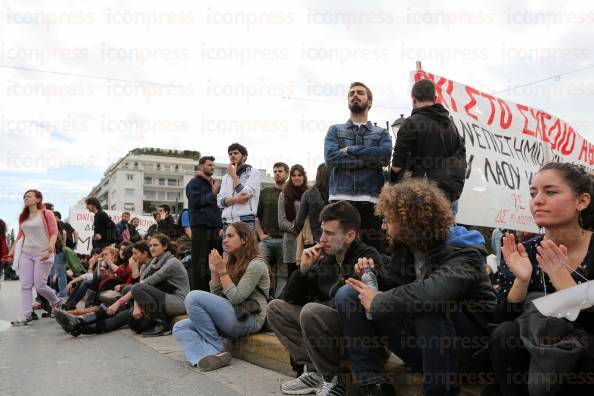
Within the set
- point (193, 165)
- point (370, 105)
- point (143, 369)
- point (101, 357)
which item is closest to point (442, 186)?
point (370, 105)

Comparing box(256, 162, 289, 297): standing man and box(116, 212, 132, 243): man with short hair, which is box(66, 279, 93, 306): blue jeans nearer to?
box(116, 212, 132, 243): man with short hair

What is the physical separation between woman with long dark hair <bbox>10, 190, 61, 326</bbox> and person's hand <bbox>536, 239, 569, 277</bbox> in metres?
7.01

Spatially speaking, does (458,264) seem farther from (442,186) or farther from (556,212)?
(442,186)

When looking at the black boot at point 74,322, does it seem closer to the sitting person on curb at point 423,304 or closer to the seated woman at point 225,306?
the seated woman at point 225,306

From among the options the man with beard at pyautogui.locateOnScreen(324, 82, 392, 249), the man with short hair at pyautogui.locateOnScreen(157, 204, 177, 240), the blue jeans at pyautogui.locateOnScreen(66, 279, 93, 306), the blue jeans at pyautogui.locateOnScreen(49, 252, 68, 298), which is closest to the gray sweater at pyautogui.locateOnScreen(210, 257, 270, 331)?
the man with beard at pyautogui.locateOnScreen(324, 82, 392, 249)

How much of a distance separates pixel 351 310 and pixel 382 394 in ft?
1.62

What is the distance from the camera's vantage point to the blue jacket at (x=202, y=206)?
6.42 m

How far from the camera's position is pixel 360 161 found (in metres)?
4.32

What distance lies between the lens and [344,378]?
3289 millimetres

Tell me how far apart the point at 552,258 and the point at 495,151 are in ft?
12.6

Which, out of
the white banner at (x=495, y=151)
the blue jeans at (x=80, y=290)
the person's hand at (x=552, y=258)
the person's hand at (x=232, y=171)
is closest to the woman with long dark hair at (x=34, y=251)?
the blue jeans at (x=80, y=290)

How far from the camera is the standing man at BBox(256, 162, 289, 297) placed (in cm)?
663

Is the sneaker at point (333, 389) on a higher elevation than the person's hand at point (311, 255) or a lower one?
lower

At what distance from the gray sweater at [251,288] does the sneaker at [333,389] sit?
1.41 metres
